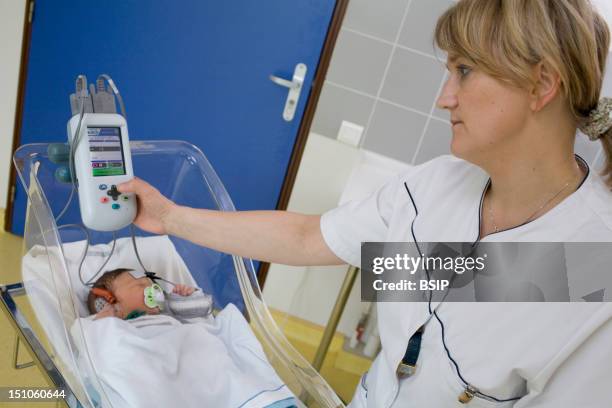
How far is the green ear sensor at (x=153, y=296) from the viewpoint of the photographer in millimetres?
1145

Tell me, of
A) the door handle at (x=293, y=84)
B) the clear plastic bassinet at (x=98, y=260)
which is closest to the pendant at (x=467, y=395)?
the clear plastic bassinet at (x=98, y=260)

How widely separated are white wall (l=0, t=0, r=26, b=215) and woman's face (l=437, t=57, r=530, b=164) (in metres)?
1.92

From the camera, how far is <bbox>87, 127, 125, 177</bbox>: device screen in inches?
38.5

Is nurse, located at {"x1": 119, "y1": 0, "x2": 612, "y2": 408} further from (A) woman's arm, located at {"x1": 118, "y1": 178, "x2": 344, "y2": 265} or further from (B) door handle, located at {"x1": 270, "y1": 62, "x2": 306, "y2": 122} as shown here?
Answer: (B) door handle, located at {"x1": 270, "y1": 62, "x2": 306, "y2": 122}

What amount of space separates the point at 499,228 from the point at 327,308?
1.50 metres

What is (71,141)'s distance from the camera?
3.21 feet

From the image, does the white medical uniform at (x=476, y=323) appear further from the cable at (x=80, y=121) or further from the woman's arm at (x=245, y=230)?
the cable at (x=80, y=121)

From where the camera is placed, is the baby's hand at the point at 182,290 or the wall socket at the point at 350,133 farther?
the wall socket at the point at 350,133

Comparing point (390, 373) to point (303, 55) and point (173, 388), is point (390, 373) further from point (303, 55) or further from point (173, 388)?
point (303, 55)

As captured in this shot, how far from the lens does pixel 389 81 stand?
2.05 meters

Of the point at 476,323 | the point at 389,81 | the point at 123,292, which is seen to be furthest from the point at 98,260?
the point at 389,81

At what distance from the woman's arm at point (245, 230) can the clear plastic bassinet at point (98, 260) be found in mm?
86

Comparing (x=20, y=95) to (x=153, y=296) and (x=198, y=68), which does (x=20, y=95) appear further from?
(x=153, y=296)

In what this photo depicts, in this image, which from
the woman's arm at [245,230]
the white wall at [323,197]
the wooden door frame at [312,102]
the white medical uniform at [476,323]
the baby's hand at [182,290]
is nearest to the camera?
the white medical uniform at [476,323]
